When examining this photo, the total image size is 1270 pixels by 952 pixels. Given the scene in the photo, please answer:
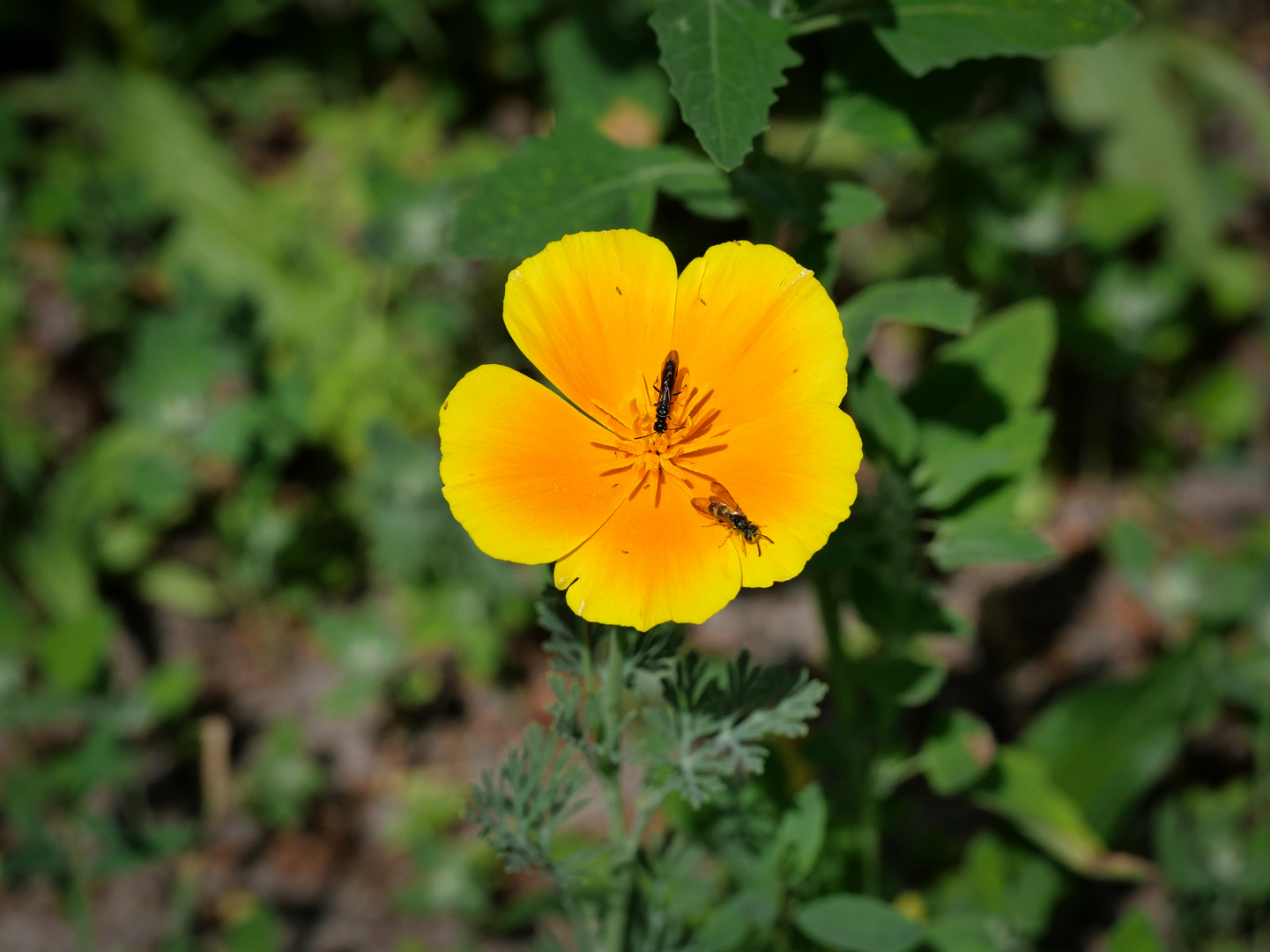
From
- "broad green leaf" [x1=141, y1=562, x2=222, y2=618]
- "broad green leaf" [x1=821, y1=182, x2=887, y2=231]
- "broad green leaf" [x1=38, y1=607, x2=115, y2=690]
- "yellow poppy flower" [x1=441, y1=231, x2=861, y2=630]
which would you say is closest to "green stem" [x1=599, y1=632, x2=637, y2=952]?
"yellow poppy flower" [x1=441, y1=231, x2=861, y2=630]

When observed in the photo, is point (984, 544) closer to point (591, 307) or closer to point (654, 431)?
point (654, 431)

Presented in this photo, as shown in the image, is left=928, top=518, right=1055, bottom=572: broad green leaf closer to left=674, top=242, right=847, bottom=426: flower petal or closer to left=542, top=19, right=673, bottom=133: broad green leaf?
left=674, top=242, right=847, bottom=426: flower petal

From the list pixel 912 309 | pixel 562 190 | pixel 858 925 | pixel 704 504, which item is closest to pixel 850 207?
pixel 912 309

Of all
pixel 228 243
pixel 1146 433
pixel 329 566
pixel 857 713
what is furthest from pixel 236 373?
pixel 1146 433

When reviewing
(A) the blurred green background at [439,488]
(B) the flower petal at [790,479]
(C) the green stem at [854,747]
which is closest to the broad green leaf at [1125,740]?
(A) the blurred green background at [439,488]

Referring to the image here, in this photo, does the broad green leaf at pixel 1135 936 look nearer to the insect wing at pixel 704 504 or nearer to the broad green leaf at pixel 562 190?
the insect wing at pixel 704 504

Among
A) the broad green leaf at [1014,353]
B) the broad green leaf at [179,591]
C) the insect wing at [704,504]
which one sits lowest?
the broad green leaf at [179,591]
